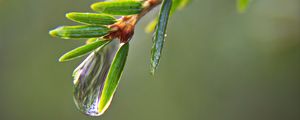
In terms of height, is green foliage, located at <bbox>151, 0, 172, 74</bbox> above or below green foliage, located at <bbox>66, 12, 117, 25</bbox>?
below

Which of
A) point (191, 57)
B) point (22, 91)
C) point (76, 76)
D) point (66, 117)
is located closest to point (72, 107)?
point (66, 117)

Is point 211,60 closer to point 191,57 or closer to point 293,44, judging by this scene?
point 191,57

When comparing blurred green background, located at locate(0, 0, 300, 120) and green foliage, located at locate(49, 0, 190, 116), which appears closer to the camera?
green foliage, located at locate(49, 0, 190, 116)

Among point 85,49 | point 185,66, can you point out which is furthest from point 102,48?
point 185,66

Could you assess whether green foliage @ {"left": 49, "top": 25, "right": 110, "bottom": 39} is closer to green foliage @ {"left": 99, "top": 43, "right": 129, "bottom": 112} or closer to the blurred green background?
green foliage @ {"left": 99, "top": 43, "right": 129, "bottom": 112}

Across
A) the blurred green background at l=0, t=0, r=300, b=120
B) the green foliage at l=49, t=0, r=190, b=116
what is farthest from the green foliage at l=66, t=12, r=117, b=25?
the blurred green background at l=0, t=0, r=300, b=120

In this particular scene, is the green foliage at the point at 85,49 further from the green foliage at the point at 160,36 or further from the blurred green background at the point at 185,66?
the blurred green background at the point at 185,66

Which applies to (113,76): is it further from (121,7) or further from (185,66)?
(185,66)
